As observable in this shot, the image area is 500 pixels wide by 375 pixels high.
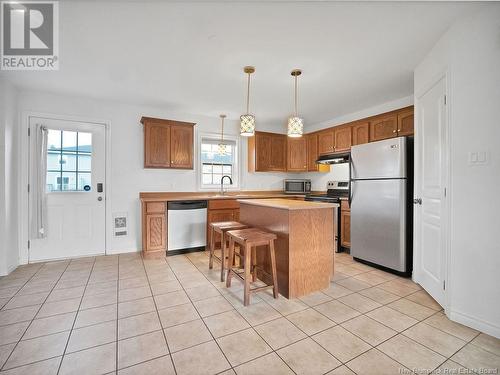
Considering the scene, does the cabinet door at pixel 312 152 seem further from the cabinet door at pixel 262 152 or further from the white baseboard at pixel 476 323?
the white baseboard at pixel 476 323

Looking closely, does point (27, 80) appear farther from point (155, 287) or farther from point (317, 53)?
point (317, 53)

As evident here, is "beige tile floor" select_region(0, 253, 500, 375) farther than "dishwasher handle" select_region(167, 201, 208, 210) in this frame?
No

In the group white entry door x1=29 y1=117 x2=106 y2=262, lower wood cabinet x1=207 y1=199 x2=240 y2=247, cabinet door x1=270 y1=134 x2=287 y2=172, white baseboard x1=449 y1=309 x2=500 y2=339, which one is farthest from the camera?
cabinet door x1=270 y1=134 x2=287 y2=172

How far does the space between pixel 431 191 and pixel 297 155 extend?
121 inches

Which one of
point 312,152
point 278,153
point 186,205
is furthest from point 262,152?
point 186,205

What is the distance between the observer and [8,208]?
310cm

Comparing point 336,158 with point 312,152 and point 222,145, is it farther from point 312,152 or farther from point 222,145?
point 222,145

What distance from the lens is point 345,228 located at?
3977mm

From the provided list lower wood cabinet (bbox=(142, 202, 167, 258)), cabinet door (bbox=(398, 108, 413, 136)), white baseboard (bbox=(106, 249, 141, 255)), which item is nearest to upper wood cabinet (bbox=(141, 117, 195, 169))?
lower wood cabinet (bbox=(142, 202, 167, 258))

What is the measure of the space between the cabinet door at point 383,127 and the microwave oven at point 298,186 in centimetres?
183

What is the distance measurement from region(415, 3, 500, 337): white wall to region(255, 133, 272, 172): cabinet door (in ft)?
10.8

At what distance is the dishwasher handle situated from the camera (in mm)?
3840

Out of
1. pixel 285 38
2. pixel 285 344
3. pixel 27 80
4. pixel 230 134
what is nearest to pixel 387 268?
pixel 285 344

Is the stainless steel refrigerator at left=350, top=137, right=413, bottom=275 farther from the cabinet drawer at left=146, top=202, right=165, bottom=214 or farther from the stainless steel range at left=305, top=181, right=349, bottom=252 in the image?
the cabinet drawer at left=146, top=202, right=165, bottom=214
